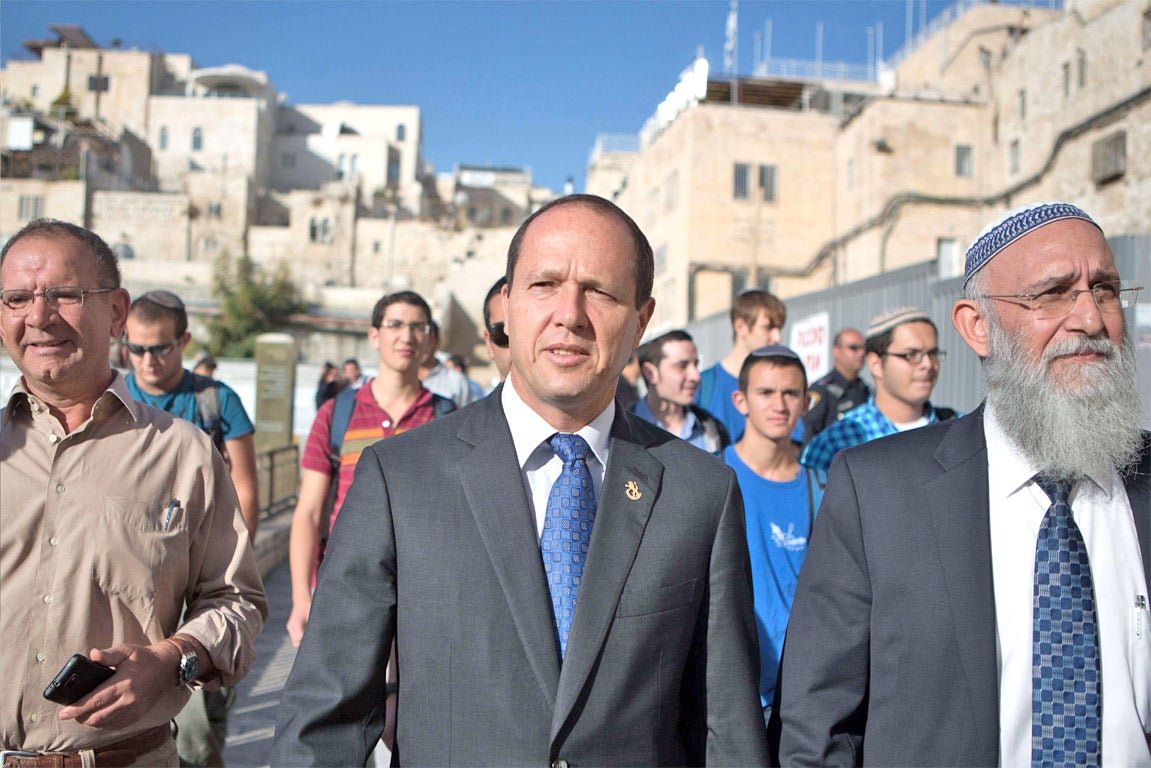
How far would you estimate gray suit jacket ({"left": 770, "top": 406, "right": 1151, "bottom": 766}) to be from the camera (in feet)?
6.80

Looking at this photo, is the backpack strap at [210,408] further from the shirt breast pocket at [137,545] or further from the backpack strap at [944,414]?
the backpack strap at [944,414]

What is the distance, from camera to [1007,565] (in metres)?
2.18

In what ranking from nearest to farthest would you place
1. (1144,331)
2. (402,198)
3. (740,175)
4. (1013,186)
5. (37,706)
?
(37,706), (1144,331), (1013,186), (740,175), (402,198)

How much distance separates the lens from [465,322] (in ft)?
166

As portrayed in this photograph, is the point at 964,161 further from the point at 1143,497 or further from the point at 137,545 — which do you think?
the point at 137,545

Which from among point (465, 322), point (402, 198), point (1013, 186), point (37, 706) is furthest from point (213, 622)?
point (402, 198)

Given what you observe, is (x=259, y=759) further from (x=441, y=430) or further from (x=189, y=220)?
(x=189, y=220)

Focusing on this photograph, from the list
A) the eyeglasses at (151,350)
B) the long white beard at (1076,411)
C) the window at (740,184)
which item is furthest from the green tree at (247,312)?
the long white beard at (1076,411)

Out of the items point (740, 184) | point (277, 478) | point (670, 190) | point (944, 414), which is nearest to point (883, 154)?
point (740, 184)

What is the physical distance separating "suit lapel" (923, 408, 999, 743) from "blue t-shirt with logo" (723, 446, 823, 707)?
5.21 feet

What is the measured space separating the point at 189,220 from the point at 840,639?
65925 mm

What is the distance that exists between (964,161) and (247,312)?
119 feet

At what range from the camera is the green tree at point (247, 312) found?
5016 cm

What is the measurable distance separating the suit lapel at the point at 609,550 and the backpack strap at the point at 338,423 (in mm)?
2845
